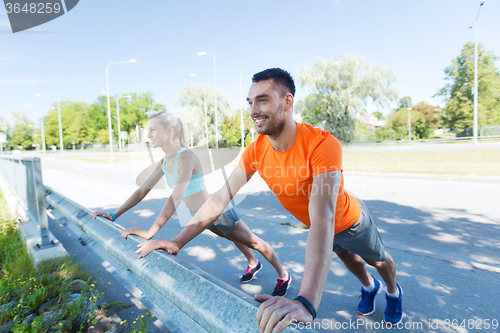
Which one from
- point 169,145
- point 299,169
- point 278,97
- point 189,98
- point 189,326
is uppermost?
point 189,98

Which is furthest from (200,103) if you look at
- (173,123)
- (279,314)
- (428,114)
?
(428,114)

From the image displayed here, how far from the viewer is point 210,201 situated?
7.00 ft

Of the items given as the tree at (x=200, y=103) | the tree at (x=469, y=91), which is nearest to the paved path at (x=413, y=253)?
the tree at (x=200, y=103)

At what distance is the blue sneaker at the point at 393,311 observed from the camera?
2.50 metres

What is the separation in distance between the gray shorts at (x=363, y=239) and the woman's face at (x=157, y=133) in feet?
5.88

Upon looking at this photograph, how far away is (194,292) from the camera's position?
985mm

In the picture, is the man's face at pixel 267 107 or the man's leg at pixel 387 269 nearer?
the man's face at pixel 267 107

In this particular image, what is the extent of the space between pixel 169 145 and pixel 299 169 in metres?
1.55

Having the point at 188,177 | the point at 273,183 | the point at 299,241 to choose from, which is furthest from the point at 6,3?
the point at 299,241

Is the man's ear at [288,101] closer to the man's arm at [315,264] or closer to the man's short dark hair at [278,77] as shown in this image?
the man's short dark hair at [278,77]

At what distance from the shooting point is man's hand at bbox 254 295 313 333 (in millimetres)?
778

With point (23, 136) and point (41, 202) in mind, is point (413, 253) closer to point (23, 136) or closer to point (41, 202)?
point (41, 202)

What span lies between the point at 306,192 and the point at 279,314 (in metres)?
1.16

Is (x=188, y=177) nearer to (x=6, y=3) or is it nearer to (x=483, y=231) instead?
(x=6, y=3)
